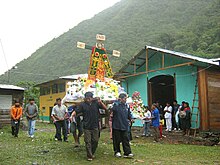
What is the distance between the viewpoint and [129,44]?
2395 inches

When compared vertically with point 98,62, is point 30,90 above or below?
above

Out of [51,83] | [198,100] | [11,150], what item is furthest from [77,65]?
[11,150]

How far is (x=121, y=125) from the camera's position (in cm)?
822

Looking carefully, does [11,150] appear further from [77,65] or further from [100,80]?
[77,65]

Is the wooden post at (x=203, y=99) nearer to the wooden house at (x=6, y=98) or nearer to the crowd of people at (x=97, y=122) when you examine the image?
the crowd of people at (x=97, y=122)

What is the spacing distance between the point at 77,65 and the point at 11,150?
50720mm

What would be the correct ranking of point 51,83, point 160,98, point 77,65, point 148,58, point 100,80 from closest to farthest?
point 100,80, point 148,58, point 160,98, point 51,83, point 77,65

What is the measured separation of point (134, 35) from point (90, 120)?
60.8 meters

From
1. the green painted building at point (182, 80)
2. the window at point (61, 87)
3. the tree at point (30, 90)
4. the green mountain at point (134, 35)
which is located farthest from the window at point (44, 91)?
the green painted building at point (182, 80)

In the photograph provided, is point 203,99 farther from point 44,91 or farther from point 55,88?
point 44,91

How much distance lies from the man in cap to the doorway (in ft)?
37.6

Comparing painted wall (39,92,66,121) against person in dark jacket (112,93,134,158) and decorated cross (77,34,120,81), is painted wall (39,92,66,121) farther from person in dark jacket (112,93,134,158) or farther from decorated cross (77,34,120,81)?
person in dark jacket (112,93,134,158)

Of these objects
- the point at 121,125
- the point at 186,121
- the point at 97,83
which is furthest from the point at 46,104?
the point at 121,125

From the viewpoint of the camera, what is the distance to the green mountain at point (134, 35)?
45863 millimetres
